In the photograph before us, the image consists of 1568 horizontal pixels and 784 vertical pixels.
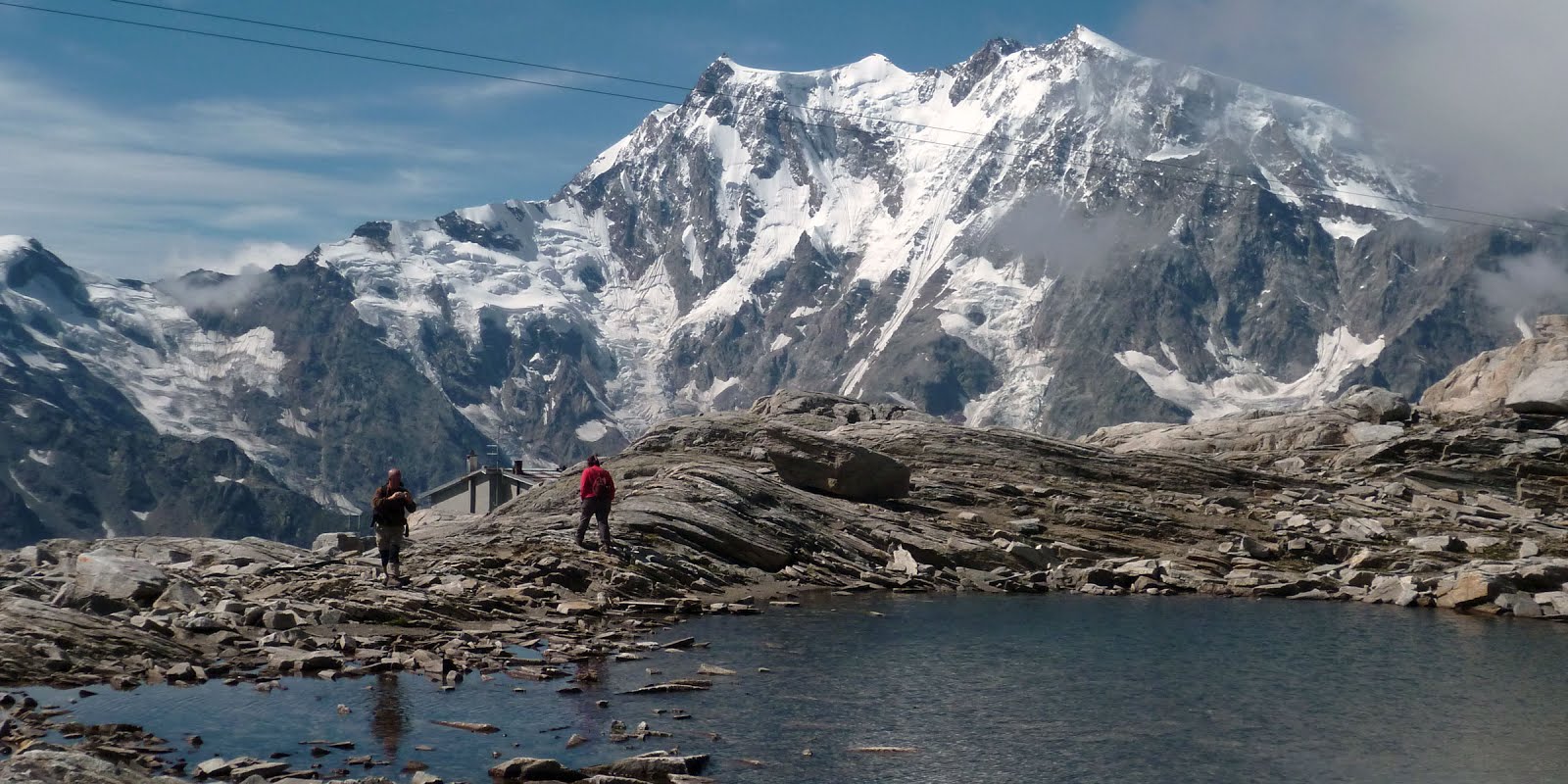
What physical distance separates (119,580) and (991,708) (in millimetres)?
22596

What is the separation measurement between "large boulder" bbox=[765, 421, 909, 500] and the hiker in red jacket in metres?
18.4

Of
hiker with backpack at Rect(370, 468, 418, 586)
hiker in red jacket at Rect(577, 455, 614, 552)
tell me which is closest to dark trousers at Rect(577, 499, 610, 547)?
hiker in red jacket at Rect(577, 455, 614, 552)

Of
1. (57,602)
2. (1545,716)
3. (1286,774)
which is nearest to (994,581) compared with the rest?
(1545,716)

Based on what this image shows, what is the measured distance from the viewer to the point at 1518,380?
114375 mm

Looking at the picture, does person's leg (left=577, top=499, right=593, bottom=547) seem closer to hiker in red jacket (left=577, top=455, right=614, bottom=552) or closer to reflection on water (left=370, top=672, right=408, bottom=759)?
hiker in red jacket (left=577, top=455, right=614, bottom=552)

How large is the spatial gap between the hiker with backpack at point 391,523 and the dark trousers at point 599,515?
23.4 ft

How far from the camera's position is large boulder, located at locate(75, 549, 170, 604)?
38781 mm

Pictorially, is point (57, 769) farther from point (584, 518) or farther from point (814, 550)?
point (814, 550)

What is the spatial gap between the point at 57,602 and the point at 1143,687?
1059 inches

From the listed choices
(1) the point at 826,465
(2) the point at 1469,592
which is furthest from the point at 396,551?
(2) the point at 1469,592

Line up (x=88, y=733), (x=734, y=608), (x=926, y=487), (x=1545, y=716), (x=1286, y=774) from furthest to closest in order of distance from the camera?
1. (x=926, y=487)
2. (x=734, y=608)
3. (x=1545, y=716)
4. (x=1286, y=774)
5. (x=88, y=733)

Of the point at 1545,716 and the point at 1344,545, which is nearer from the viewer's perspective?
the point at 1545,716

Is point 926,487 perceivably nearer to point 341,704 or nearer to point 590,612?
point 590,612

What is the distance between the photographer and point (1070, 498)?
7600 cm
